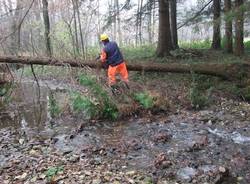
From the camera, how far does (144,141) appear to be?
27.0 ft

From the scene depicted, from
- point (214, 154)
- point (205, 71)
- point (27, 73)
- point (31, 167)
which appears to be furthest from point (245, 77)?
point (27, 73)

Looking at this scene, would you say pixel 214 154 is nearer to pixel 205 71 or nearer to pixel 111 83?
pixel 111 83

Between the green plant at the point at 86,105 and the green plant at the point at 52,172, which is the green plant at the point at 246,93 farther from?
the green plant at the point at 52,172

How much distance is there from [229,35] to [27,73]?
12.2 m

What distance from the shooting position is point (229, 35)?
16.9 meters

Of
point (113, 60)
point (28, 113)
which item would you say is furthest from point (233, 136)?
point (28, 113)

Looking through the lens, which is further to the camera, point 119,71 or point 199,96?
point 119,71

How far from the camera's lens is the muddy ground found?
21.3 feet

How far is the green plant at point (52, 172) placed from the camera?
255 inches

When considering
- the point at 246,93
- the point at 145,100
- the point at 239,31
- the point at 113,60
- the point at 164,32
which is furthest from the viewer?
the point at 164,32

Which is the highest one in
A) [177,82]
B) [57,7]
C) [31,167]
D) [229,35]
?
[57,7]

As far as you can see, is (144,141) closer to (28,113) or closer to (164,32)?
(28,113)

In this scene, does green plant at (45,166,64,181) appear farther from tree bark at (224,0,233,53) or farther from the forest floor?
tree bark at (224,0,233,53)

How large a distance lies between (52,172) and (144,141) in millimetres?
2336
